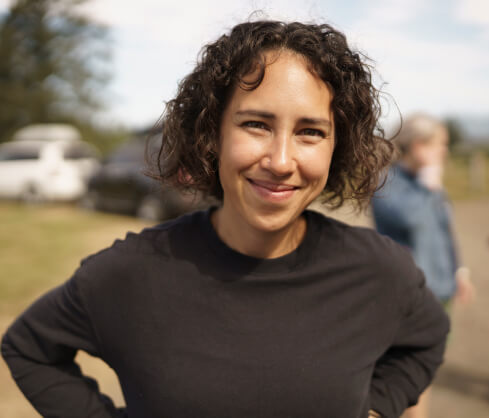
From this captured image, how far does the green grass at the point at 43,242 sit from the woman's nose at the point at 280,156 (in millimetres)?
4600

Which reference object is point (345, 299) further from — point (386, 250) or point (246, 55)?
point (246, 55)

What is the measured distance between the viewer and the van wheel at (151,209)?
10000 millimetres

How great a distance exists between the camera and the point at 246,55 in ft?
4.77

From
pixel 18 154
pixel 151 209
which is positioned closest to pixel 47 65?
pixel 18 154

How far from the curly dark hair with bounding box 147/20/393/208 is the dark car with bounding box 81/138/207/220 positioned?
300 inches

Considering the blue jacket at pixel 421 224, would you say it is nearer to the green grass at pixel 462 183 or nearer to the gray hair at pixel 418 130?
the gray hair at pixel 418 130

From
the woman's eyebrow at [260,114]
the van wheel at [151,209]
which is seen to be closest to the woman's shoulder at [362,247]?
the woman's eyebrow at [260,114]

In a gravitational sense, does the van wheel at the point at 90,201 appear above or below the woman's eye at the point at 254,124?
above

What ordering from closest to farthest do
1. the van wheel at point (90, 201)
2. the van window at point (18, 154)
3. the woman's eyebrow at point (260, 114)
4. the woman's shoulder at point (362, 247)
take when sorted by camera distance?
1. the woman's eyebrow at point (260, 114)
2. the woman's shoulder at point (362, 247)
3. the van wheel at point (90, 201)
4. the van window at point (18, 154)

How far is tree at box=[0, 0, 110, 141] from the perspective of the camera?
24.0 metres

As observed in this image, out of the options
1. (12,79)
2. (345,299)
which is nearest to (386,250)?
(345,299)

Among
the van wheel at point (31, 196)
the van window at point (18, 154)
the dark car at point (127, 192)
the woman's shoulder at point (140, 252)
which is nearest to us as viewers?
the woman's shoulder at point (140, 252)

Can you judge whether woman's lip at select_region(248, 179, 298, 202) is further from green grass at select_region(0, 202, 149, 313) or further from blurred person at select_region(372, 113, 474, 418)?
green grass at select_region(0, 202, 149, 313)

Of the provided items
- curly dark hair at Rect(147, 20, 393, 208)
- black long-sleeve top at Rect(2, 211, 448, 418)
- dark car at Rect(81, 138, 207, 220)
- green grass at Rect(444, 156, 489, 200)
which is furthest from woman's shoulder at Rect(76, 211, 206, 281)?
green grass at Rect(444, 156, 489, 200)
